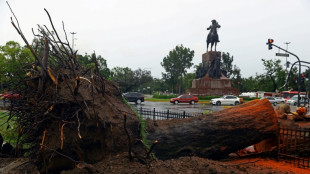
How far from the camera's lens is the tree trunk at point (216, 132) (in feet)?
13.2

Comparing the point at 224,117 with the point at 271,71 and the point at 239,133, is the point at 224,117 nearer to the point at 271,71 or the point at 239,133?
the point at 239,133

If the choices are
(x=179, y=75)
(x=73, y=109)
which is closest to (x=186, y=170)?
(x=73, y=109)

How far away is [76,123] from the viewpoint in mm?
3059

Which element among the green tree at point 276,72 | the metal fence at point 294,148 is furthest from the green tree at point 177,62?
the metal fence at point 294,148

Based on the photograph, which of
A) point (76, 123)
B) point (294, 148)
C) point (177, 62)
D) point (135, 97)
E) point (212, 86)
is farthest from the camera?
point (177, 62)

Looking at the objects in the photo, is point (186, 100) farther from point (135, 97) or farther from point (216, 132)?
point (216, 132)

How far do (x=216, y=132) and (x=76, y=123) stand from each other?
2.68 meters

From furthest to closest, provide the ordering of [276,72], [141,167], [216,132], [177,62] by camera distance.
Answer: [177,62] → [276,72] → [216,132] → [141,167]

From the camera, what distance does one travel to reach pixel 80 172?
2818 millimetres

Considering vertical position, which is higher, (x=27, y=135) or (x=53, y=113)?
(x=53, y=113)

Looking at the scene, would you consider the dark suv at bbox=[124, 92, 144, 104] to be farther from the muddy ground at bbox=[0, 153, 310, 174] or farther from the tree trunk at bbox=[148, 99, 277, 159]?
the muddy ground at bbox=[0, 153, 310, 174]

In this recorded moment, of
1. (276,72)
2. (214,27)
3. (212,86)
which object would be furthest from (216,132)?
(276,72)

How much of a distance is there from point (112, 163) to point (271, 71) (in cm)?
5693

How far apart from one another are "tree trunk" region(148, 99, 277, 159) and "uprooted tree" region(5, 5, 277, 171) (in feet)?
0.06
